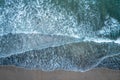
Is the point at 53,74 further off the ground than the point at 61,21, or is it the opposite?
the point at 61,21

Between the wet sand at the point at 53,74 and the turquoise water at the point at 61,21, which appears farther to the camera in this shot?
the wet sand at the point at 53,74

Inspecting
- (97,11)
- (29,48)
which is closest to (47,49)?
(29,48)

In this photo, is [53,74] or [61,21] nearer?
[61,21]

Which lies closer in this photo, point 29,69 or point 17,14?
point 17,14

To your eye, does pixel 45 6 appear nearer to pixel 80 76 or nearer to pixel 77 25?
pixel 77 25

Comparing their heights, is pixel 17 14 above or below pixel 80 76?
above

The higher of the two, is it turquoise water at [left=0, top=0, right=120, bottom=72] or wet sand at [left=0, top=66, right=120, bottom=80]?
turquoise water at [left=0, top=0, right=120, bottom=72]

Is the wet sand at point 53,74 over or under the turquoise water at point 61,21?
under

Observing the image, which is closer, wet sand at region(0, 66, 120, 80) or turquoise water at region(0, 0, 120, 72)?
turquoise water at region(0, 0, 120, 72)
